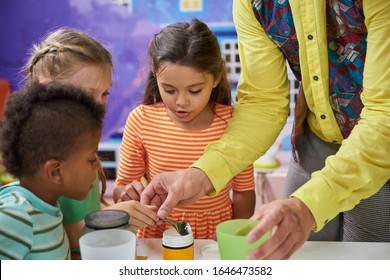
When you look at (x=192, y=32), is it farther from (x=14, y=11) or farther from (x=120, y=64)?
(x=14, y=11)

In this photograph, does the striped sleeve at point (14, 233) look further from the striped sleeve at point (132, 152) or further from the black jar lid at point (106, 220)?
the striped sleeve at point (132, 152)

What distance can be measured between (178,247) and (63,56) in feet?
1.92

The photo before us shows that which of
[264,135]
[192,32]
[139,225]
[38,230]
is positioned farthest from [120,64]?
[38,230]

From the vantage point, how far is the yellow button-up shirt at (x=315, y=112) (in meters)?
0.95

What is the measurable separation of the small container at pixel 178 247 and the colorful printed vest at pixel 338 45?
1.75 ft

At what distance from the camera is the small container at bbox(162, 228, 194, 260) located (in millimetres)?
920

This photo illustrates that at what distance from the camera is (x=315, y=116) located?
1.31m

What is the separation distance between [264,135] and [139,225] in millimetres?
419

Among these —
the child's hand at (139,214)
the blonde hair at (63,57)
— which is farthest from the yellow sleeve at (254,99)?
the blonde hair at (63,57)

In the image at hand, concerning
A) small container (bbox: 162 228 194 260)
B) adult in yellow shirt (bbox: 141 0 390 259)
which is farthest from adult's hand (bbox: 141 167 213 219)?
small container (bbox: 162 228 194 260)

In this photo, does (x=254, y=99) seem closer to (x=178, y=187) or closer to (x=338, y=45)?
(x=338, y=45)

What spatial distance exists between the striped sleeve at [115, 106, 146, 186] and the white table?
0.40 meters

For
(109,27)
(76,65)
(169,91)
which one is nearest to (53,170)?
(76,65)
